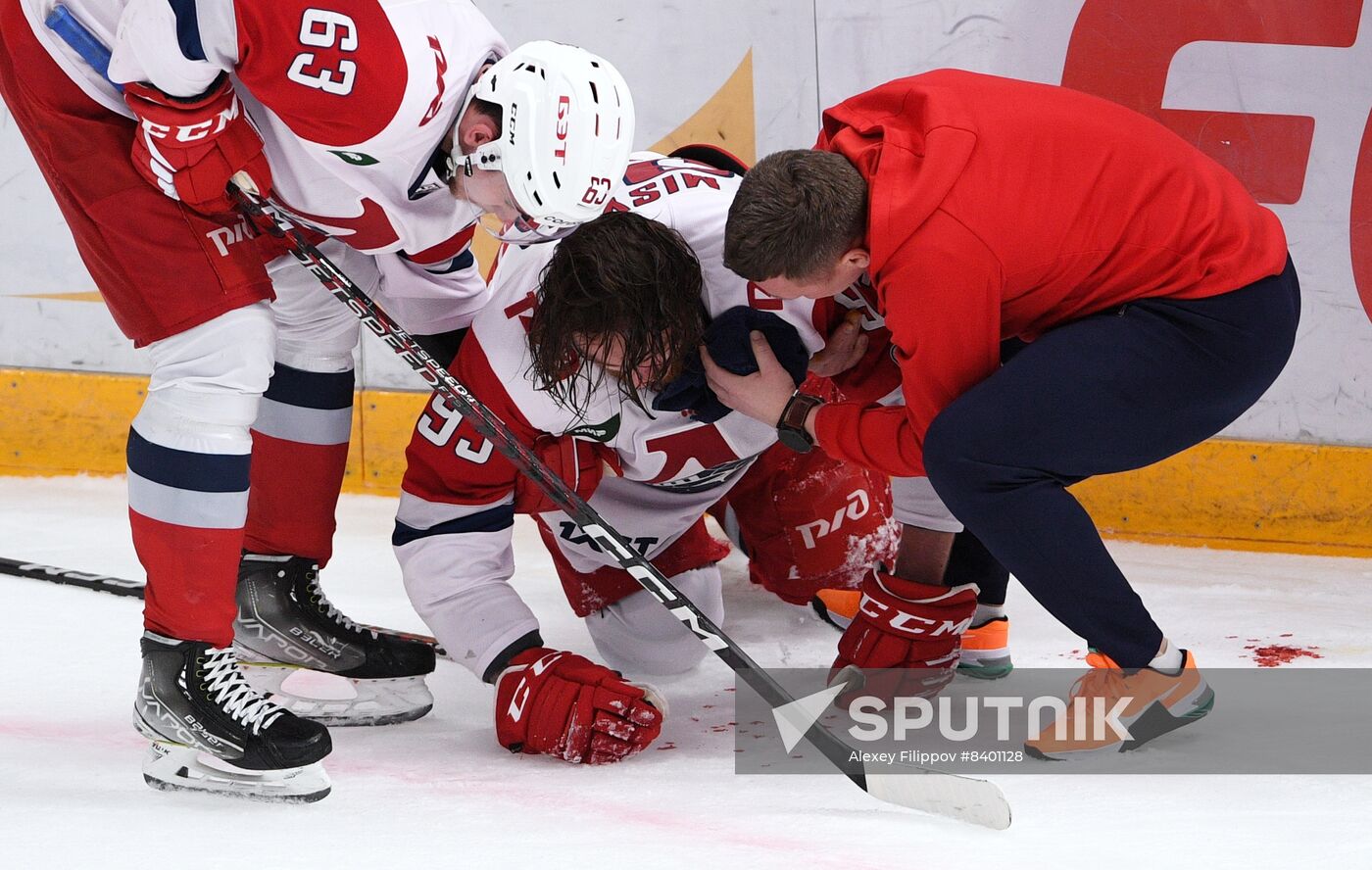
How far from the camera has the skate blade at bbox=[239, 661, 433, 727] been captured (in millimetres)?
2066

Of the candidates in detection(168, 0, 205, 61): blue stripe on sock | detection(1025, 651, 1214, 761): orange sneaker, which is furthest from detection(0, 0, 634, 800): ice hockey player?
detection(1025, 651, 1214, 761): orange sneaker

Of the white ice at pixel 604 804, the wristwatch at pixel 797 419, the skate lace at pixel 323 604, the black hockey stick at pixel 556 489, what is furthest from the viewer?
the skate lace at pixel 323 604

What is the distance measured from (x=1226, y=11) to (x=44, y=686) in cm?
241

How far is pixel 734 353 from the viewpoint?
6.20ft

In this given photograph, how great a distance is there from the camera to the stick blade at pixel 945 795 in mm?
1594

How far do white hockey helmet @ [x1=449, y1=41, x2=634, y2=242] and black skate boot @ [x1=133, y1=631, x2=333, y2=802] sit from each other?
670 mm

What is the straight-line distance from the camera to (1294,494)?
9.43ft

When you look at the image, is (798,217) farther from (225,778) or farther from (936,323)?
(225,778)

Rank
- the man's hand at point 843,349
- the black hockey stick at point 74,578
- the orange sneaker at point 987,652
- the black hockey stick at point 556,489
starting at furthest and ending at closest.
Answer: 1. the black hockey stick at point 74,578
2. the orange sneaker at point 987,652
3. the man's hand at point 843,349
4. the black hockey stick at point 556,489

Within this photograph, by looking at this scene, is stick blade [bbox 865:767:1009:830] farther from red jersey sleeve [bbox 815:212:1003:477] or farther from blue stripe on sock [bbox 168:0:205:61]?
blue stripe on sock [bbox 168:0:205:61]

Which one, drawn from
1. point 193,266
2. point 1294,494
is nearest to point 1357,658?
point 1294,494

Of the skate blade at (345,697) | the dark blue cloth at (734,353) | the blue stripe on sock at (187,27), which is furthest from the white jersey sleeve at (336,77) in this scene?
the skate blade at (345,697)

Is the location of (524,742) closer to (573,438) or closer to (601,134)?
(573,438)

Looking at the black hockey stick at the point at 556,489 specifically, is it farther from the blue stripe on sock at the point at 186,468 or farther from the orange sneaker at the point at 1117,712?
the blue stripe on sock at the point at 186,468
